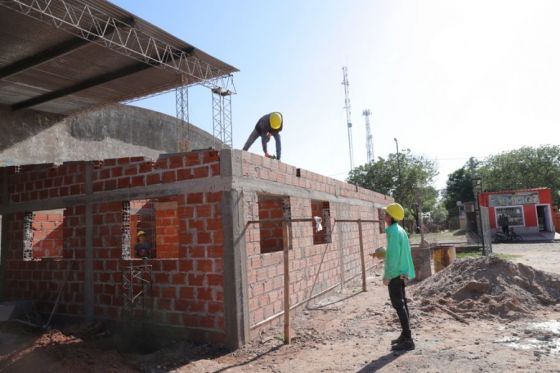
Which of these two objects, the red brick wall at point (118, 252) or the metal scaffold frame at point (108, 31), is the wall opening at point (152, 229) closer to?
the red brick wall at point (118, 252)

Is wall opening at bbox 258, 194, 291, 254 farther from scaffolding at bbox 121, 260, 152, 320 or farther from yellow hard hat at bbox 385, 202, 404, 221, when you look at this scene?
yellow hard hat at bbox 385, 202, 404, 221

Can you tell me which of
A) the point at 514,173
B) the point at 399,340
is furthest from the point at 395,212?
the point at 514,173

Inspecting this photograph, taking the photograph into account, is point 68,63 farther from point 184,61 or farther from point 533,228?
point 533,228

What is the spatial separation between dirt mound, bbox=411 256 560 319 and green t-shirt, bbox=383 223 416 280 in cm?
223

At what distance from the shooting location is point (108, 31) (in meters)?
8.66

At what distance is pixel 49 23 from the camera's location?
25.4 feet

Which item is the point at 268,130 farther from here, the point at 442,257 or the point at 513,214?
the point at 513,214

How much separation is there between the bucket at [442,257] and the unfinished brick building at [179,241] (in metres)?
3.16

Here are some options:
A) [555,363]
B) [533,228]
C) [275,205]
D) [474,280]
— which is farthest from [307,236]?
[533,228]

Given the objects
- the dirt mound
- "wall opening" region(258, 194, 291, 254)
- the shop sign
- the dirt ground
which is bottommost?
the dirt ground

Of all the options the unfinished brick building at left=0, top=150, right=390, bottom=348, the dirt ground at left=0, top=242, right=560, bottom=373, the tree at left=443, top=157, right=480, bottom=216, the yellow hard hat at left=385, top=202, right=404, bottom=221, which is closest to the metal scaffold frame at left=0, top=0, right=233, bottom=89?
the unfinished brick building at left=0, top=150, right=390, bottom=348

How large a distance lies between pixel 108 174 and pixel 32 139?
8.02 meters

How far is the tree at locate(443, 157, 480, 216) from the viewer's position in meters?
39.9

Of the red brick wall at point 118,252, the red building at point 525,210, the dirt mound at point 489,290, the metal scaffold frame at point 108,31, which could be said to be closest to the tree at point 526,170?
the red building at point 525,210
